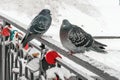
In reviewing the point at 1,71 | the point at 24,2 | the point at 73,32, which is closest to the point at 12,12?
the point at 24,2

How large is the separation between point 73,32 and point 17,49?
88 centimetres

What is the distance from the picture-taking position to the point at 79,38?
2.20 metres

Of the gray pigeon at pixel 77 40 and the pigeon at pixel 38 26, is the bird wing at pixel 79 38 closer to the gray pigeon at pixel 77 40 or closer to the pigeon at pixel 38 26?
the gray pigeon at pixel 77 40

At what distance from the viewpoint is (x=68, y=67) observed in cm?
195

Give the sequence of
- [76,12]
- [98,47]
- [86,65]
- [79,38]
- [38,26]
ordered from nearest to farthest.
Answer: [86,65] < [98,47] < [79,38] < [38,26] < [76,12]

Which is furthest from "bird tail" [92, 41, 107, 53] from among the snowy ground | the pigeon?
the snowy ground

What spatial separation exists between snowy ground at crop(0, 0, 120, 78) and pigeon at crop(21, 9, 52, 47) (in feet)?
58.7

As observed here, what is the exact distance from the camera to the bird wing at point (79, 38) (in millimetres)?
2175

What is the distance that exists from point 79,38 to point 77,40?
0.02 metres

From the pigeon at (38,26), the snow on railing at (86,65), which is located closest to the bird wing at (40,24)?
the pigeon at (38,26)

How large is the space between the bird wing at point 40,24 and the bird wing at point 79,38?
0.52 m

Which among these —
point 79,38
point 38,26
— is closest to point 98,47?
point 79,38

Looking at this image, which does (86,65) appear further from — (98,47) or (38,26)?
(38,26)

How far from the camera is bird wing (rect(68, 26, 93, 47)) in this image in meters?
2.18
